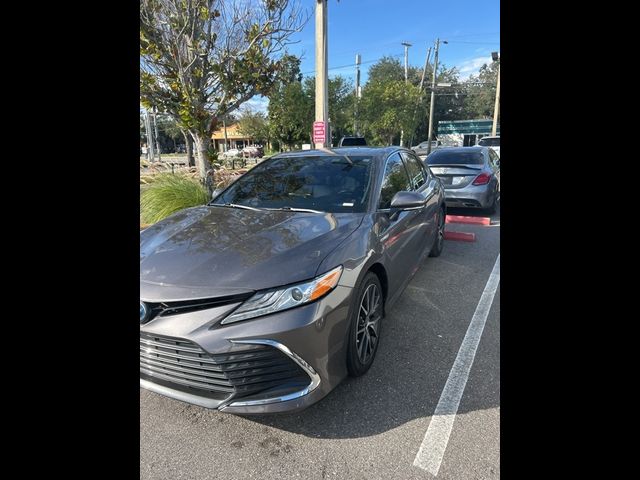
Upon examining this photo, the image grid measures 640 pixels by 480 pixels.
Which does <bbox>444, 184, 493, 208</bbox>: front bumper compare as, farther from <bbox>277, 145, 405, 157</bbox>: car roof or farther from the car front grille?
the car front grille

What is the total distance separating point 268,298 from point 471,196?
6734mm

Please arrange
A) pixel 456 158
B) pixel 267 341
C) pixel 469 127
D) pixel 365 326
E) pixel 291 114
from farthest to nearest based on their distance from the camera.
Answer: pixel 469 127, pixel 291 114, pixel 456 158, pixel 365 326, pixel 267 341

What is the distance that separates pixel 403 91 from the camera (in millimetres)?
25250

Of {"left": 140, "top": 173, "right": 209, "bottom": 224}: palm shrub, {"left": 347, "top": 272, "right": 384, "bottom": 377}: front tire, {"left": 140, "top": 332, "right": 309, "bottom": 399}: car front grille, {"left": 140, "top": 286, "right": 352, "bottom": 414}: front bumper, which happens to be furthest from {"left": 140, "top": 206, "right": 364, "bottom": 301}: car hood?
{"left": 140, "top": 173, "right": 209, "bottom": 224}: palm shrub

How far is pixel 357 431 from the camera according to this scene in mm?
2250

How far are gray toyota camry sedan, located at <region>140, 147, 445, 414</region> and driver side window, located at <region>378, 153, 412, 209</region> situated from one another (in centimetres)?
13

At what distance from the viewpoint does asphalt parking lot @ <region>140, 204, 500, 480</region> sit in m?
2.01

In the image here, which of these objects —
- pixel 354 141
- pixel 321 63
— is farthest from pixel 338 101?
pixel 321 63

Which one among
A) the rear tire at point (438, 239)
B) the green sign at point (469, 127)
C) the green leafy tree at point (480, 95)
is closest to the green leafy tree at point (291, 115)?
the rear tire at point (438, 239)

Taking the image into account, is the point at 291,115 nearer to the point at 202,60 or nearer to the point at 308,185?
the point at 202,60

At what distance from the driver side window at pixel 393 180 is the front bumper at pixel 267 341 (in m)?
1.40
